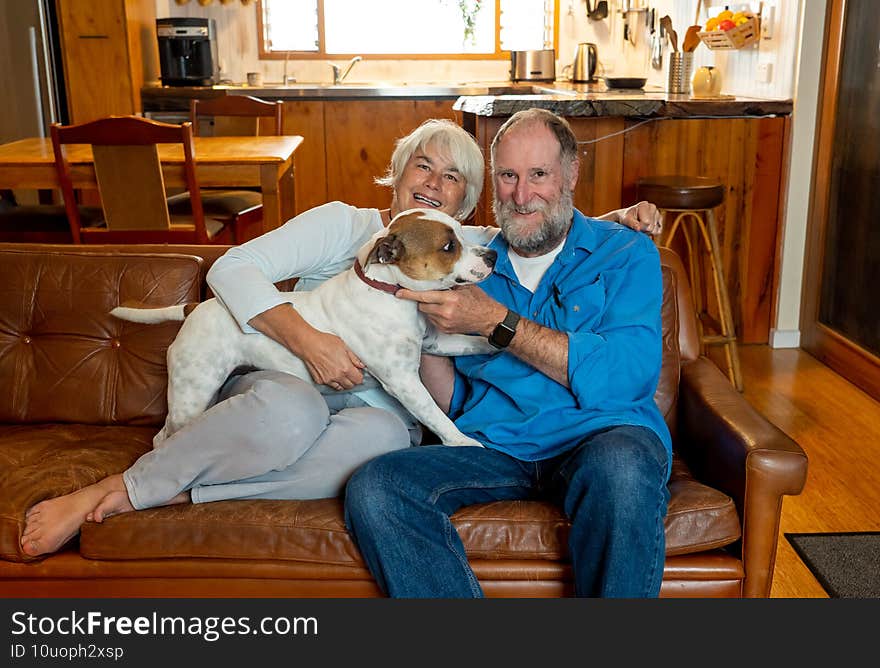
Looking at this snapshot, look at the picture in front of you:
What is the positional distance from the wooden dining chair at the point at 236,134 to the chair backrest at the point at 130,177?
1.63 feet

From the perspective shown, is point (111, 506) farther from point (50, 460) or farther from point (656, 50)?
point (656, 50)

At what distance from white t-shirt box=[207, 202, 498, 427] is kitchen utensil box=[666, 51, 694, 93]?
3.10m

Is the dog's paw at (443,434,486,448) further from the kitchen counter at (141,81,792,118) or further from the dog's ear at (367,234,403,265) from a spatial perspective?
the kitchen counter at (141,81,792,118)

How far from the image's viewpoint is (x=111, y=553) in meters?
1.90

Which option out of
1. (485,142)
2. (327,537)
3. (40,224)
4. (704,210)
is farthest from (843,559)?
(40,224)

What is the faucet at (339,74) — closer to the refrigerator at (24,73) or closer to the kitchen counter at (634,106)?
the refrigerator at (24,73)

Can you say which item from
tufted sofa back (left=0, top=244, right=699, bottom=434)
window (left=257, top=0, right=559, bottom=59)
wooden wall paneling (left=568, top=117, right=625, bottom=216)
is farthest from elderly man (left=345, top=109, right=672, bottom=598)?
window (left=257, top=0, right=559, bottom=59)

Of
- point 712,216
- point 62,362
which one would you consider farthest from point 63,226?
point 712,216

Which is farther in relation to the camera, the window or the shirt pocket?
the window

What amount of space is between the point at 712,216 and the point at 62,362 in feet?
8.71

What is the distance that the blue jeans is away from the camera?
1.71 m

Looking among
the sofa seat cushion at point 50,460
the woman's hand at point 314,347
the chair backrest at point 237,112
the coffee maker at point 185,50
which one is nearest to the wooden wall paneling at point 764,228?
the chair backrest at point 237,112

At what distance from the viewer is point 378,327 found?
2055 millimetres

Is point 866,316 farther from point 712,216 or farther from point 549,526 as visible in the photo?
point 549,526
